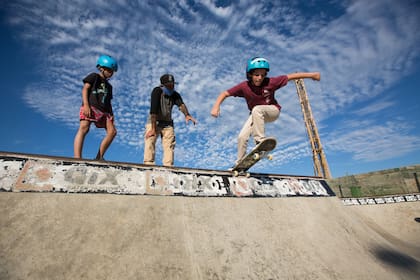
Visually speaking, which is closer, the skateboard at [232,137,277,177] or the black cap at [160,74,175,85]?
the skateboard at [232,137,277,177]

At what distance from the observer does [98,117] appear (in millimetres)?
3271

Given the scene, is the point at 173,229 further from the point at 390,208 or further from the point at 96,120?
the point at 390,208

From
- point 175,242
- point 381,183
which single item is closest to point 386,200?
point 381,183

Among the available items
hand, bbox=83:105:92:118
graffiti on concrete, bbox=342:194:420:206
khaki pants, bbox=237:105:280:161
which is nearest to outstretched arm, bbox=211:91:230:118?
khaki pants, bbox=237:105:280:161

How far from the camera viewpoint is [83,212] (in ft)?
5.45

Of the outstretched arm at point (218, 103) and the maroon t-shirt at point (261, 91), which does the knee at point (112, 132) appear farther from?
the maroon t-shirt at point (261, 91)

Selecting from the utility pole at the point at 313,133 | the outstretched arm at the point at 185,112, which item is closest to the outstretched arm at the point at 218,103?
the outstretched arm at the point at 185,112

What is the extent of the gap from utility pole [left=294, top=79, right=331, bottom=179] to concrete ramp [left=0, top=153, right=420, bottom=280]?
1545 centimetres

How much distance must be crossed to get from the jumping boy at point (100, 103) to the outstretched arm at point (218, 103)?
1.72 meters

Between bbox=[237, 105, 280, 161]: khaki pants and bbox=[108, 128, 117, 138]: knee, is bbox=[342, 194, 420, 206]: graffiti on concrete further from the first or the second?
bbox=[108, 128, 117, 138]: knee

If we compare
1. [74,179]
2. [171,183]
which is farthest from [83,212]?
[171,183]

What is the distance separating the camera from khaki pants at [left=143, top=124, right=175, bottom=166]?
3.87 metres

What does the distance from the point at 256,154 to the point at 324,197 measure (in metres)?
1.82

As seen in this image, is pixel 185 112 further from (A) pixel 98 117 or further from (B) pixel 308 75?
(B) pixel 308 75
